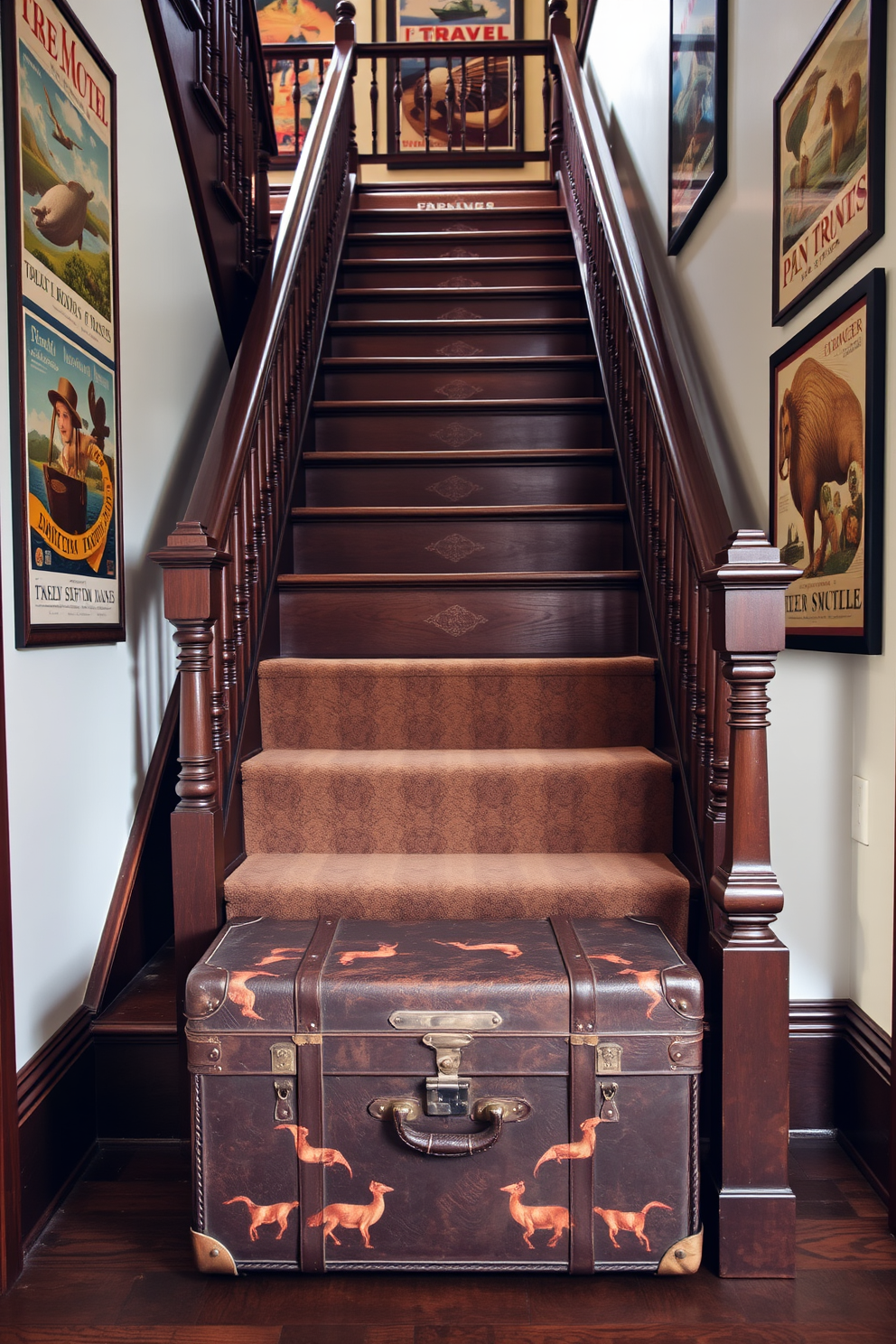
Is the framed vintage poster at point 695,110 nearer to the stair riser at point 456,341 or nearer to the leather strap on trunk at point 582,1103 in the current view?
the stair riser at point 456,341

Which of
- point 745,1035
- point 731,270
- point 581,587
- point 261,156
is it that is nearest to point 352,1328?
point 745,1035

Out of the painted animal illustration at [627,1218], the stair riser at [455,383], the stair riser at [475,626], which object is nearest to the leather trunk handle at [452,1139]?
the painted animal illustration at [627,1218]

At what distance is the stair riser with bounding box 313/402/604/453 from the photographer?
310 centimetres

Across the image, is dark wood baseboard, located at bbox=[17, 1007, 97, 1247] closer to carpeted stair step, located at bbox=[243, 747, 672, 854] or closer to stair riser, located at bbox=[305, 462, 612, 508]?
carpeted stair step, located at bbox=[243, 747, 672, 854]

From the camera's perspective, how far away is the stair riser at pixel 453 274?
383 centimetres

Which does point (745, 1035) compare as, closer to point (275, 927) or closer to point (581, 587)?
point (275, 927)

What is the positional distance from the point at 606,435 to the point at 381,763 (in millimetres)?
1595

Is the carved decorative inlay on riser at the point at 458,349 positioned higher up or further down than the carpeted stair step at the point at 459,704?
higher up

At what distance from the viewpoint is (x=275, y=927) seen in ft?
5.42

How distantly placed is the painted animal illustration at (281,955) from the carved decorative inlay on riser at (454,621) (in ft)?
3.91

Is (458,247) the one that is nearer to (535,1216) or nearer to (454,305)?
(454,305)

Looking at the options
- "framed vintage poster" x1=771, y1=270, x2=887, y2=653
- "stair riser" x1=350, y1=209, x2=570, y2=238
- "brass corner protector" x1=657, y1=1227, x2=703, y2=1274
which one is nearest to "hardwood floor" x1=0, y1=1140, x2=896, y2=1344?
"brass corner protector" x1=657, y1=1227, x2=703, y2=1274

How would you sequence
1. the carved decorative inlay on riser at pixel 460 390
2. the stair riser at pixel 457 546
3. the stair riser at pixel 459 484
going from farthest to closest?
1. the carved decorative inlay on riser at pixel 460 390
2. the stair riser at pixel 459 484
3. the stair riser at pixel 457 546

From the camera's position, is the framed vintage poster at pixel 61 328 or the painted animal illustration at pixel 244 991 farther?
the framed vintage poster at pixel 61 328
